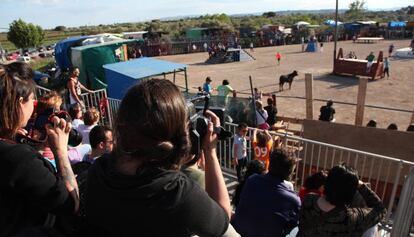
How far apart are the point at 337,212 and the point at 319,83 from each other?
61.2 feet

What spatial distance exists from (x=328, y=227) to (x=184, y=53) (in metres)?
37.9

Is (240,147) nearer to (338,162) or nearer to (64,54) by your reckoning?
(338,162)

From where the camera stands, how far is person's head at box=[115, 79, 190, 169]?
55.8 inches

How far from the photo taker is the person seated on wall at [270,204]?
115 inches

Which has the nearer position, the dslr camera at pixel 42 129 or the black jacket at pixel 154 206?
the black jacket at pixel 154 206

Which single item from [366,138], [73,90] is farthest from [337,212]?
[73,90]

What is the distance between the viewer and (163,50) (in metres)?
38.0

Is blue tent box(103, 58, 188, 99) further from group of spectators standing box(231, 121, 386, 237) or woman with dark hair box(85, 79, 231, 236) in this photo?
woman with dark hair box(85, 79, 231, 236)

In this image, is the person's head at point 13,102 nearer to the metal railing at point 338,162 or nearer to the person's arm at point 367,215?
the person's arm at point 367,215

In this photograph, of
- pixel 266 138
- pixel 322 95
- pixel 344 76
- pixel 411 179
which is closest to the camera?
pixel 411 179

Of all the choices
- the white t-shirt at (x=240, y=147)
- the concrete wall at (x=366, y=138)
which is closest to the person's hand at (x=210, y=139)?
the white t-shirt at (x=240, y=147)

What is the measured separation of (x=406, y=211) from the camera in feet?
11.6

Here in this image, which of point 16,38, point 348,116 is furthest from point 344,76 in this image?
point 16,38

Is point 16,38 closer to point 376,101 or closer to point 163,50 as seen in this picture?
point 163,50
